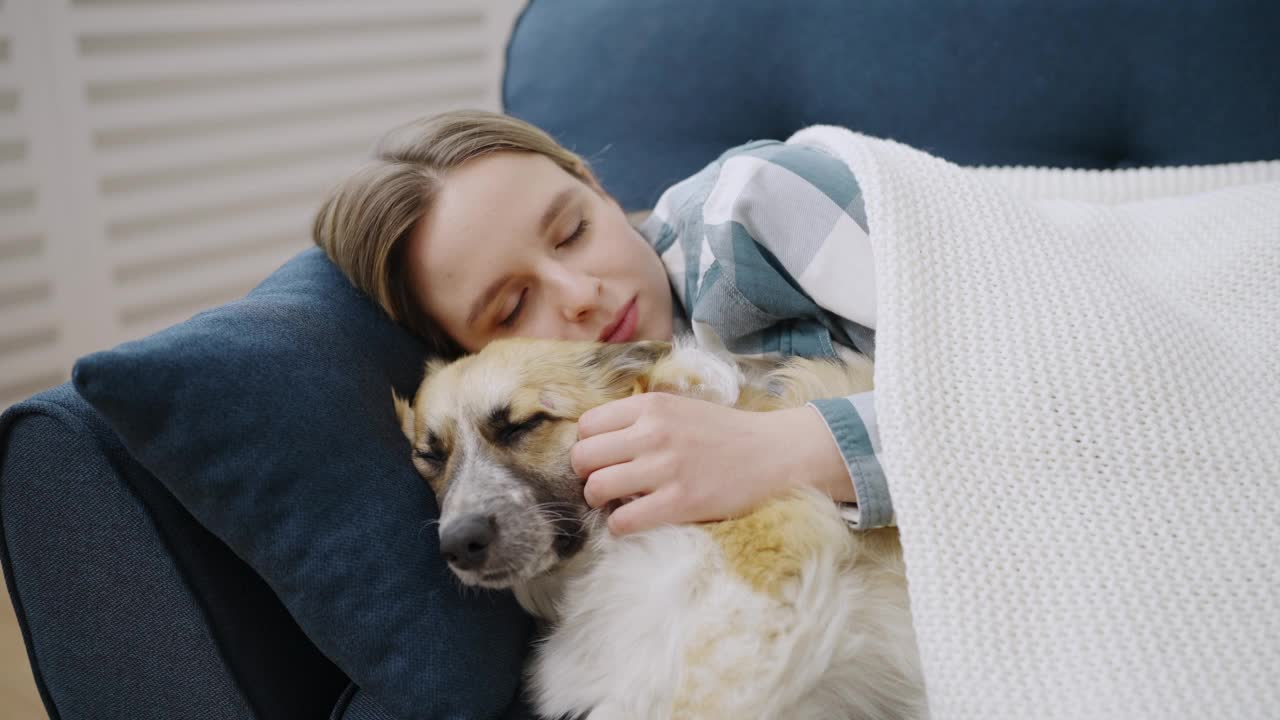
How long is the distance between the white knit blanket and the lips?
44 cm

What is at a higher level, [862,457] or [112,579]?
[862,457]

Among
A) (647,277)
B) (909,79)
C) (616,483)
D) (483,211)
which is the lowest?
(616,483)

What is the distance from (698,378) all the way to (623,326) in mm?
225

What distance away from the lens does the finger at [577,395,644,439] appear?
1.09 metres

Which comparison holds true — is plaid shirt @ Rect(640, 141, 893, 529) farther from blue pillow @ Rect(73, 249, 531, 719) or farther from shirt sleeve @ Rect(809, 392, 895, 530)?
blue pillow @ Rect(73, 249, 531, 719)

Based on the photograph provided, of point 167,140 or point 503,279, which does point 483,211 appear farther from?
point 167,140

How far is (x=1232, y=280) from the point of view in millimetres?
1137

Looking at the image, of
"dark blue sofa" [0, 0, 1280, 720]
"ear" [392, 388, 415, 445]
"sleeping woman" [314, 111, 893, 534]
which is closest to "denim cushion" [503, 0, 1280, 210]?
"dark blue sofa" [0, 0, 1280, 720]

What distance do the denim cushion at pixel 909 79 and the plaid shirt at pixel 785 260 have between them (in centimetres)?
52

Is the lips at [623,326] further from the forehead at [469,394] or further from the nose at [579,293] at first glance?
the forehead at [469,394]

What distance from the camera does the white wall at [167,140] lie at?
7.84 feet

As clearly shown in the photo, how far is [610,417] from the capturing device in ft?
3.60

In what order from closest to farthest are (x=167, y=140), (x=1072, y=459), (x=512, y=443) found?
1. (x=1072, y=459)
2. (x=512, y=443)
3. (x=167, y=140)

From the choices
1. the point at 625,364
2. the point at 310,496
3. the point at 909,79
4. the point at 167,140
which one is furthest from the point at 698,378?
the point at 167,140
